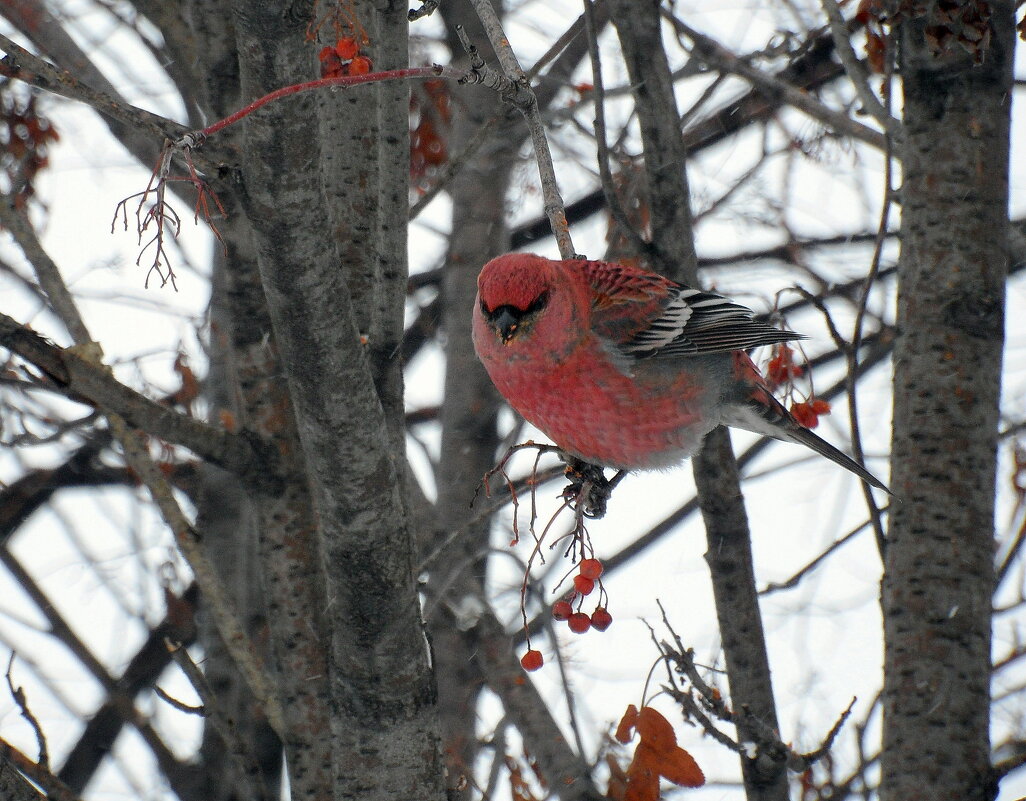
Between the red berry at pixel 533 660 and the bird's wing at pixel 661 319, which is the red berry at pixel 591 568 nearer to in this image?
the red berry at pixel 533 660

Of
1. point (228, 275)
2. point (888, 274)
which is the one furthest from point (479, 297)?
point (888, 274)

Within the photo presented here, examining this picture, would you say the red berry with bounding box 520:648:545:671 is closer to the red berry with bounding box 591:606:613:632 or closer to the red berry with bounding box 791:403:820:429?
the red berry with bounding box 591:606:613:632

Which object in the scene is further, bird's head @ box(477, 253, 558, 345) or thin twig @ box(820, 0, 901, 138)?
thin twig @ box(820, 0, 901, 138)

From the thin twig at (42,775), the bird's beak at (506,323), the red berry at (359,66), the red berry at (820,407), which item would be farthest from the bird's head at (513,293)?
the thin twig at (42,775)

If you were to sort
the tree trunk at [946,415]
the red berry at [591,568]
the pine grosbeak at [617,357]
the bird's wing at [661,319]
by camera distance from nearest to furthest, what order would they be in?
the red berry at [591,568] → the tree trunk at [946,415] → the pine grosbeak at [617,357] → the bird's wing at [661,319]

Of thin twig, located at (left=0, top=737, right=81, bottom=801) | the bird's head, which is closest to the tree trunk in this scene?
the bird's head

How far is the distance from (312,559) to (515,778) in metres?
0.86

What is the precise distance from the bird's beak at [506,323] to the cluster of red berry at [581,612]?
0.56m

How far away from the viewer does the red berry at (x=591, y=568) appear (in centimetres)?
202

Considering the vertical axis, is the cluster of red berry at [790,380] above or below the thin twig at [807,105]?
below

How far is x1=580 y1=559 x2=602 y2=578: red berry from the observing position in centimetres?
202

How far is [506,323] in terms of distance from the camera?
7.82 feet

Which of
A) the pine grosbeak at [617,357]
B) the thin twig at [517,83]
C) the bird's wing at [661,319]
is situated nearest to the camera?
the thin twig at [517,83]

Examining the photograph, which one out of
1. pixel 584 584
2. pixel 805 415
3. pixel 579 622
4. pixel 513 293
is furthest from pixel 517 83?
pixel 805 415
